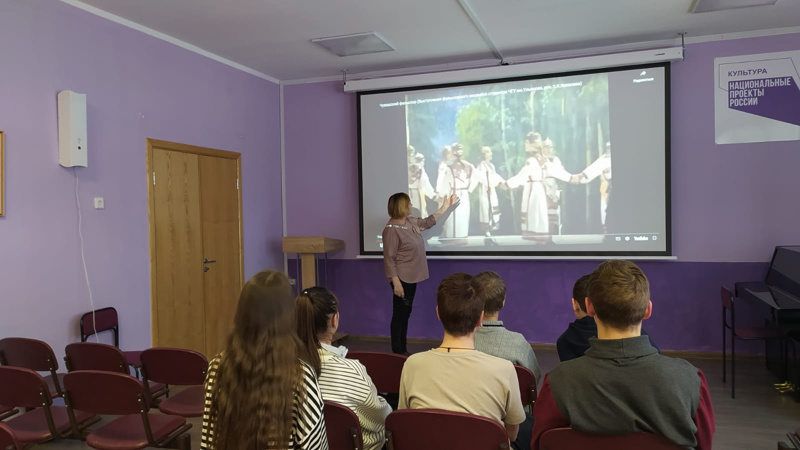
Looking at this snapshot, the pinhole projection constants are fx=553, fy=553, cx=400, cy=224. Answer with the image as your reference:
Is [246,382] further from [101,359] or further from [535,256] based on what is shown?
[535,256]

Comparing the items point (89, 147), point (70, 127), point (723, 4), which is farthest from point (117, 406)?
point (723, 4)

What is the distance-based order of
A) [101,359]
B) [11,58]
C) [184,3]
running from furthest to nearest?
[184,3]
[11,58]
[101,359]

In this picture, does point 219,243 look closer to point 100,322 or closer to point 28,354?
point 100,322

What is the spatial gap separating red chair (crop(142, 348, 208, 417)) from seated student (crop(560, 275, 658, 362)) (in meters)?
1.76

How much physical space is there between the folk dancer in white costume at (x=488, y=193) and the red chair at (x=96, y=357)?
11.5 ft

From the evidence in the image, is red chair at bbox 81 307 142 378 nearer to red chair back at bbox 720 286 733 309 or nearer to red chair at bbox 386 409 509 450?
red chair at bbox 386 409 509 450

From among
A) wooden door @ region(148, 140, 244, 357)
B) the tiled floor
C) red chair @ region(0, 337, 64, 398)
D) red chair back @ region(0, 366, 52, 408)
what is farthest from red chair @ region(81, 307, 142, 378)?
red chair back @ region(0, 366, 52, 408)

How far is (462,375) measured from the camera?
184 centimetres

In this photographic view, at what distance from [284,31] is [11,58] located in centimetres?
200

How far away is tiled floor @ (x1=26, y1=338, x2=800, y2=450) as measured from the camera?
3.29 meters

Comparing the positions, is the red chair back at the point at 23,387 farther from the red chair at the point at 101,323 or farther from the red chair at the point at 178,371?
the red chair at the point at 101,323

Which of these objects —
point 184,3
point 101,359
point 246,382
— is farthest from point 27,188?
point 246,382

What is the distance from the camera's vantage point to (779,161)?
484cm

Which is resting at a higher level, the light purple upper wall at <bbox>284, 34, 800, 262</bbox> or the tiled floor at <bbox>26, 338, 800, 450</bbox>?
the light purple upper wall at <bbox>284, 34, 800, 262</bbox>
